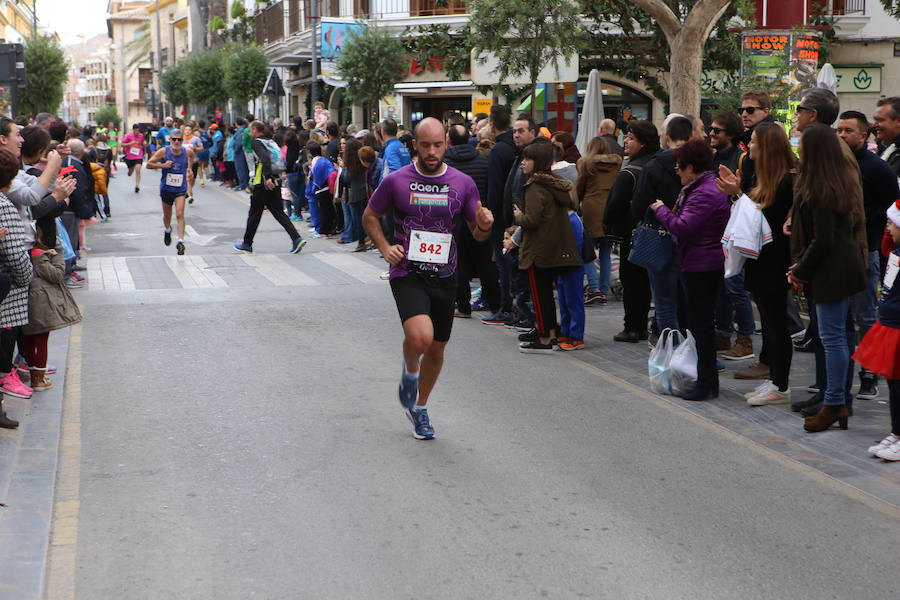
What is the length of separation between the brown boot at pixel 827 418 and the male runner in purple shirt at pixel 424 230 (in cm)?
236

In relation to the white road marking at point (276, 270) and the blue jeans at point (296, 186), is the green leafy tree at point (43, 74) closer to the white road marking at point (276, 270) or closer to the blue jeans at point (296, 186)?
the blue jeans at point (296, 186)

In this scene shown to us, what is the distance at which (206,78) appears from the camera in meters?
55.4

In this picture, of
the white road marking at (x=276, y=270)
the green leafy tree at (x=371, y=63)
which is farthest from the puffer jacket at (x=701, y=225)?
the green leafy tree at (x=371, y=63)

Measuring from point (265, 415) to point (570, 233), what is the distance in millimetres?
3538

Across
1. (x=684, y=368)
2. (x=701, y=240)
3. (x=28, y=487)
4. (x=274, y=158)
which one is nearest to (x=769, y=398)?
(x=684, y=368)

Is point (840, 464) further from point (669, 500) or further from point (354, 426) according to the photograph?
point (354, 426)

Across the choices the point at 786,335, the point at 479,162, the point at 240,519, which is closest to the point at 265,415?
the point at 240,519

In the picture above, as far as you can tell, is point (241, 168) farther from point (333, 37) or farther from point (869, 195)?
point (869, 195)

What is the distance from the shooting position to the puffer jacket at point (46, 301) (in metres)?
7.88

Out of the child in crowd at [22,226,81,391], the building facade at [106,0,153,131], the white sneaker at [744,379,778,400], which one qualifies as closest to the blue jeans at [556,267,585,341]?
the white sneaker at [744,379,778,400]

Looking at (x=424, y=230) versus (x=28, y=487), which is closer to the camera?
(x=28, y=487)

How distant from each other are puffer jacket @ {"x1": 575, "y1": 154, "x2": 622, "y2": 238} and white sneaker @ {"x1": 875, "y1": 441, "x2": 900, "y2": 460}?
16.6 ft

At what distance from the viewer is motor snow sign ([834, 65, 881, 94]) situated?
29156 mm

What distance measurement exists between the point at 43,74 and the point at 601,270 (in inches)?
1905
